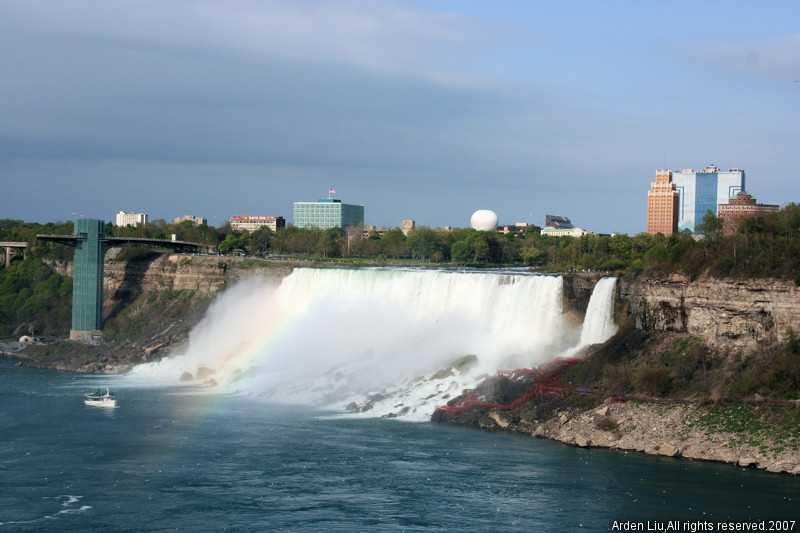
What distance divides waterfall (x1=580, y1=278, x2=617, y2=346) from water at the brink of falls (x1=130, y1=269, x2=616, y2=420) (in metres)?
0.07

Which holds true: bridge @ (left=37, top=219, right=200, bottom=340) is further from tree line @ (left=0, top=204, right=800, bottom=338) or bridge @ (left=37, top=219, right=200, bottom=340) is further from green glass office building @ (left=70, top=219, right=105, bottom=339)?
tree line @ (left=0, top=204, right=800, bottom=338)

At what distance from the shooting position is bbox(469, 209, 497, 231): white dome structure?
126 metres

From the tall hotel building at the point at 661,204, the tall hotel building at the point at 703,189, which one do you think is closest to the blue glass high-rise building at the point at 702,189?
the tall hotel building at the point at 703,189

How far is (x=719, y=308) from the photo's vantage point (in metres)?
42.9

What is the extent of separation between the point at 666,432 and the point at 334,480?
1537 cm

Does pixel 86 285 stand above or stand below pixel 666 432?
above

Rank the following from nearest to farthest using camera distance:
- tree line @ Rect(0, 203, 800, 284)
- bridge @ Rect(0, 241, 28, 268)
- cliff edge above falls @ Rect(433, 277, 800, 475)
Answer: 1. cliff edge above falls @ Rect(433, 277, 800, 475)
2. tree line @ Rect(0, 203, 800, 284)
3. bridge @ Rect(0, 241, 28, 268)

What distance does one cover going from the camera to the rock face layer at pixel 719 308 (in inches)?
1583

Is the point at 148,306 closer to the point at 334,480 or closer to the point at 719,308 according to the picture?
the point at 334,480

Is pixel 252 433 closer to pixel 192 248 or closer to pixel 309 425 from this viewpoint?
pixel 309 425

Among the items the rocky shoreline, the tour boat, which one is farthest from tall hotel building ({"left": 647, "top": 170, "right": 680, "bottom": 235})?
the tour boat

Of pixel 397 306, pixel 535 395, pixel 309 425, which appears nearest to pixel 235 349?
pixel 397 306

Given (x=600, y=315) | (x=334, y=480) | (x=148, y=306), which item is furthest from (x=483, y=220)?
(x=334, y=480)

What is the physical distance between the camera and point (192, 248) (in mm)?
97938
